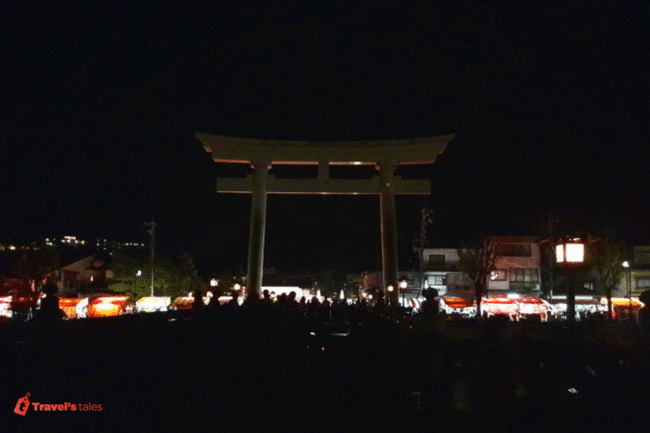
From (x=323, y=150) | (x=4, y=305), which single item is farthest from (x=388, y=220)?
(x=4, y=305)

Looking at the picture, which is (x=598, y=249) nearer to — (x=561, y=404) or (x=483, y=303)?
(x=561, y=404)

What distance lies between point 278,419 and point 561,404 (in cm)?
279

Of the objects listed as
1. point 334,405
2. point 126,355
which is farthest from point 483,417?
point 126,355

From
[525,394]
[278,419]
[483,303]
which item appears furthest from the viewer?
[483,303]

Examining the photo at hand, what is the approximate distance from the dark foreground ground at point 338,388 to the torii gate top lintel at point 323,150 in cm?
1506

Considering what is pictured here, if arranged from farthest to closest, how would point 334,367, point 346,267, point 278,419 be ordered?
point 346,267
point 334,367
point 278,419

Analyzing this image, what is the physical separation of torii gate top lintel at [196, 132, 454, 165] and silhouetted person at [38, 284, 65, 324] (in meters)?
16.2

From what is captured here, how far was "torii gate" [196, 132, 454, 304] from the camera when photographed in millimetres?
23250

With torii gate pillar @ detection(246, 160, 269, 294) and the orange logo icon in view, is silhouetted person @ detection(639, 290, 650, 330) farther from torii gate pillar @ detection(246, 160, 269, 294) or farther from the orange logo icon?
torii gate pillar @ detection(246, 160, 269, 294)

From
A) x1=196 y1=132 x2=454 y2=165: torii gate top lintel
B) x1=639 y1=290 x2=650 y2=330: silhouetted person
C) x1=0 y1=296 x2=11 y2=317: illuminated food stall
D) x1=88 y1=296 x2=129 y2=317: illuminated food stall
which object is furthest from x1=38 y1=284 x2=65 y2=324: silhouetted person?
x1=0 y1=296 x2=11 y2=317: illuminated food stall

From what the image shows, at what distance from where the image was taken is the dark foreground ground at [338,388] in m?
4.84

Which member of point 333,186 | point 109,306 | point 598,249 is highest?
point 333,186

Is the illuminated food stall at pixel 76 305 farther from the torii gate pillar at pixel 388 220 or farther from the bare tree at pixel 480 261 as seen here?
the bare tree at pixel 480 261

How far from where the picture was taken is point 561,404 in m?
4.71
